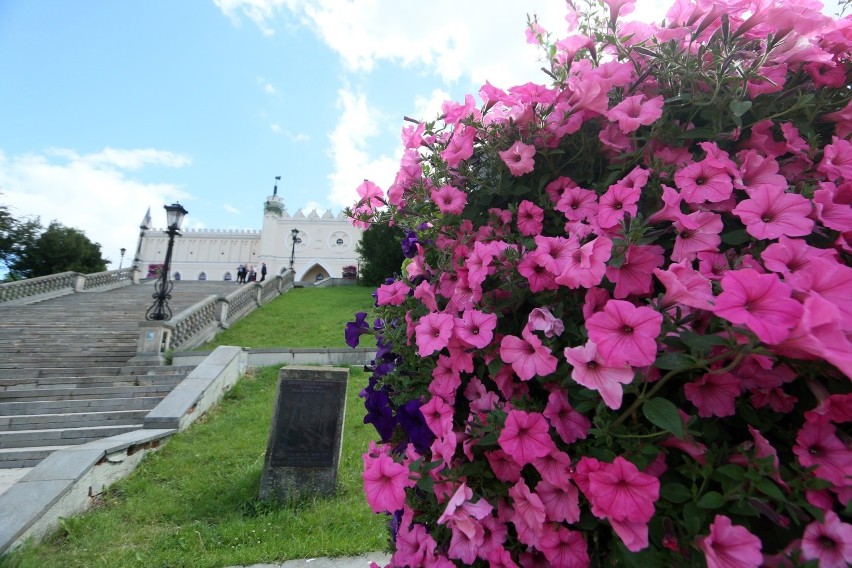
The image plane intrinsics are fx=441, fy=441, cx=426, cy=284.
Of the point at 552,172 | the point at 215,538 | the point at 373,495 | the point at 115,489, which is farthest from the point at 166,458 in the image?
the point at 552,172

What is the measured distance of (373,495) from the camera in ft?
4.01

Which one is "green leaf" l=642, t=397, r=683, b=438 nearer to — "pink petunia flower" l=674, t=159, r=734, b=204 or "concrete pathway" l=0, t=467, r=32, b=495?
"pink petunia flower" l=674, t=159, r=734, b=204

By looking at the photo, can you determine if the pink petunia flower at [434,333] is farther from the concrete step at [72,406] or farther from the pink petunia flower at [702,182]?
the concrete step at [72,406]

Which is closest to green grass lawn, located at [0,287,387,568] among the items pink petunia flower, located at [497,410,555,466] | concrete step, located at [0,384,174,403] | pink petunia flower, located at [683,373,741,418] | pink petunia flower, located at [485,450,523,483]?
concrete step, located at [0,384,174,403]

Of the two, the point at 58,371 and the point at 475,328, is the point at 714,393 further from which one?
the point at 58,371

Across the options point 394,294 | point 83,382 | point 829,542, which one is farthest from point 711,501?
point 83,382

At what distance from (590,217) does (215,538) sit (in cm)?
421

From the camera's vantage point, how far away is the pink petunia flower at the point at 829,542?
2.29 ft

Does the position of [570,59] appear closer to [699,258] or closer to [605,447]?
[699,258]

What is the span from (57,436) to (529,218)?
8483 millimetres

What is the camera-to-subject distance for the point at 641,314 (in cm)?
83

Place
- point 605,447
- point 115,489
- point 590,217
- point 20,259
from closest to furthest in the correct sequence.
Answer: point 605,447
point 590,217
point 115,489
point 20,259

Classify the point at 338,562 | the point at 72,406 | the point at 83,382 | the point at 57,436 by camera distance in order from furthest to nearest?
the point at 83,382 < the point at 72,406 < the point at 57,436 < the point at 338,562

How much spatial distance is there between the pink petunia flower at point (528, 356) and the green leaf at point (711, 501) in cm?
35
